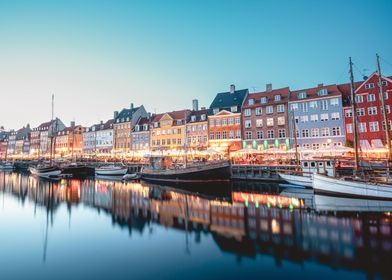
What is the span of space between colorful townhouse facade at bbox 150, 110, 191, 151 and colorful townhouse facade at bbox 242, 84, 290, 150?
599 inches

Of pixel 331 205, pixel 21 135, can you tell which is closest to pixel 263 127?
pixel 331 205

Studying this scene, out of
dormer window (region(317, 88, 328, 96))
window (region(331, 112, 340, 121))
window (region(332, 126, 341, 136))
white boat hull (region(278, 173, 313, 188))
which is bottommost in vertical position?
white boat hull (region(278, 173, 313, 188))

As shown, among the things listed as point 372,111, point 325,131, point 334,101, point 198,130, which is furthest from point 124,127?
point 372,111

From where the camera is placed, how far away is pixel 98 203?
21.0m

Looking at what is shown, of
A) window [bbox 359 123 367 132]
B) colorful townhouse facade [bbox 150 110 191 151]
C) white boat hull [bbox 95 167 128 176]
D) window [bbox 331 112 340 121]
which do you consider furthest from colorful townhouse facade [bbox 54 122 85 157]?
window [bbox 359 123 367 132]

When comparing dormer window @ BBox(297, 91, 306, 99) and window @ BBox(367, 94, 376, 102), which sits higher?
dormer window @ BBox(297, 91, 306, 99)

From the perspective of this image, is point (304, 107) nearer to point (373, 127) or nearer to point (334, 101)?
point (334, 101)

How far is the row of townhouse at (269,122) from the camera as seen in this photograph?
36.8 meters

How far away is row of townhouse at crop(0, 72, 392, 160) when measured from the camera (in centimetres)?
3681

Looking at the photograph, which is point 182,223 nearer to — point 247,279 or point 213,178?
point 247,279

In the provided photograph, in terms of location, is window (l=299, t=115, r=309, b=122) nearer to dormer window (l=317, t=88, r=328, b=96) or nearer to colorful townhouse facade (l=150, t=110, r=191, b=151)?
dormer window (l=317, t=88, r=328, b=96)

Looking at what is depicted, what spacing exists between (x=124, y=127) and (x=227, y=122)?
32.2 metres

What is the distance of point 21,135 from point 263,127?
107 meters

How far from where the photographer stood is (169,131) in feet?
188
